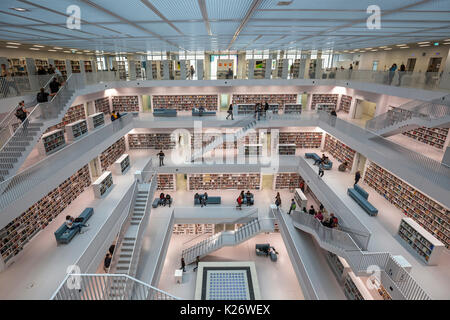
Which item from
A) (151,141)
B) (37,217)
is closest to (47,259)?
(37,217)

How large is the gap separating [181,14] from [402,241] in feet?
35.7

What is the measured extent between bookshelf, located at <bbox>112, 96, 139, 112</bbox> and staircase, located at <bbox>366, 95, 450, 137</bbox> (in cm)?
1635

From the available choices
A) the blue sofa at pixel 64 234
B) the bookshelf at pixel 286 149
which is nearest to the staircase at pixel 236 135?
the bookshelf at pixel 286 149

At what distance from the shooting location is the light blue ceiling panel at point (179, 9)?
13.0 feet

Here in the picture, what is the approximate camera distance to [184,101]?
63.6 feet

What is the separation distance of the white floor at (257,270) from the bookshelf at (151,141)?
7152 mm

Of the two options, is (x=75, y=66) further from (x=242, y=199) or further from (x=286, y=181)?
(x=286, y=181)

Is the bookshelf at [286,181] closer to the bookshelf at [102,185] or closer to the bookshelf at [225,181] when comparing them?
the bookshelf at [225,181]

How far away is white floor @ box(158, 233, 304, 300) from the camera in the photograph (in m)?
12.0

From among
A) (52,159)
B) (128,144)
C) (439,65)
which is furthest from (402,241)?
(128,144)

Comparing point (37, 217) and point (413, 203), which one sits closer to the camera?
point (37, 217)

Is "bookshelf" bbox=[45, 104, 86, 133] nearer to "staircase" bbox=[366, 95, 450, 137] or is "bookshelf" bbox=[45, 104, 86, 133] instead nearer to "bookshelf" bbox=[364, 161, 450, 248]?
"staircase" bbox=[366, 95, 450, 137]

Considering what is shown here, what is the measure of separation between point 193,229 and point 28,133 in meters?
10.9

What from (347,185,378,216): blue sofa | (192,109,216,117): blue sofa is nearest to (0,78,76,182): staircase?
(192,109,216,117): blue sofa
